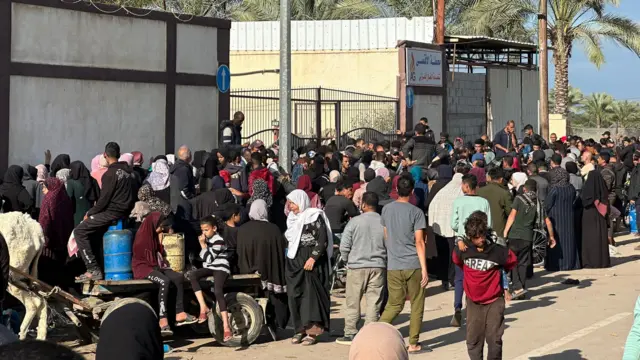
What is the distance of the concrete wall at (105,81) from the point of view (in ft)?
54.5

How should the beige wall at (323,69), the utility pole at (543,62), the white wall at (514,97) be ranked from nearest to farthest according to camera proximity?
the beige wall at (323,69), the utility pole at (543,62), the white wall at (514,97)

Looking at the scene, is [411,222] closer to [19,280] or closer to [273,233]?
[273,233]

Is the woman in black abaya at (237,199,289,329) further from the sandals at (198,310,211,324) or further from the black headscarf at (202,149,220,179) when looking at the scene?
the black headscarf at (202,149,220,179)

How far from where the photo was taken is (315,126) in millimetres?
25797

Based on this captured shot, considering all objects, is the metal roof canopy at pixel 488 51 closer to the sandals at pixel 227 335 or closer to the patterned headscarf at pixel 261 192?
the patterned headscarf at pixel 261 192

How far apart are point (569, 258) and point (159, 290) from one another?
29.5 ft

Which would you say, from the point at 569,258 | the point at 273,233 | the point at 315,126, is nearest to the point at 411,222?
the point at 273,233

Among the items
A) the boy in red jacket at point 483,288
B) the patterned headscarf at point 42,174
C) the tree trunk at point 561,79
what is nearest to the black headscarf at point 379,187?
the patterned headscarf at point 42,174

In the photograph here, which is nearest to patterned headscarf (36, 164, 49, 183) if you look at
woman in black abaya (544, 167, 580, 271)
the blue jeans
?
the blue jeans

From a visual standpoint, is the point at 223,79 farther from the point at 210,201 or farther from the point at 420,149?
the point at 210,201

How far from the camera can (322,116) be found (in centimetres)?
2738

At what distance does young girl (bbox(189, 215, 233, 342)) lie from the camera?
36.8 feet

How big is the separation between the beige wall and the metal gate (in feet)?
2.93

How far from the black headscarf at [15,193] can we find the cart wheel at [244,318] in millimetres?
3127
